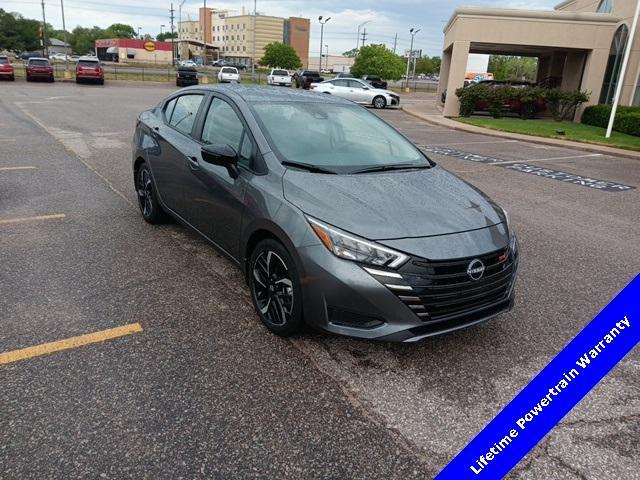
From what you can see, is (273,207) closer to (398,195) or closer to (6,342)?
(398,195)

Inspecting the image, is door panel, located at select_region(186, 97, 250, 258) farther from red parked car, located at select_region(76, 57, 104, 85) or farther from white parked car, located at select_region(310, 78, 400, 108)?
red parked car, located at select_region(76, 57, 104, 85)

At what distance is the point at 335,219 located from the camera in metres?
3.05

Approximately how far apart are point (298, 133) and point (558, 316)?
2.53 metres

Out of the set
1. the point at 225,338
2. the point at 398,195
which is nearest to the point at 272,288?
the point at 225,338

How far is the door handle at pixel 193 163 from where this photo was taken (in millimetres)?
4361

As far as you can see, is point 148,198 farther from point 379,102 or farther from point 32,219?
point 379,102

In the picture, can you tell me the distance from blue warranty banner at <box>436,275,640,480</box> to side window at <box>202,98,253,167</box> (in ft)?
9.01

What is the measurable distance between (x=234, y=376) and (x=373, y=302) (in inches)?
37.7

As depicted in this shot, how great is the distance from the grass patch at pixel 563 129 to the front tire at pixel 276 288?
48.5 ft

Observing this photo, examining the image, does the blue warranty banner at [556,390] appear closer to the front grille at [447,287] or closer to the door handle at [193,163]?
the front grille at [447,287]

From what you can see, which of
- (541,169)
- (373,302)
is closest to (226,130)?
(373,302)

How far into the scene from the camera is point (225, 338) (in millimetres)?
3475

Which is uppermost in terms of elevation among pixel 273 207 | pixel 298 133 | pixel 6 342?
pixel 298 133

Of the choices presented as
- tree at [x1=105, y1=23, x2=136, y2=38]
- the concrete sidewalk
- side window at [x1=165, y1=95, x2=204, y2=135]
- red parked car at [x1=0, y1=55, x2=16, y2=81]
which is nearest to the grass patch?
the concrete sidewalk
